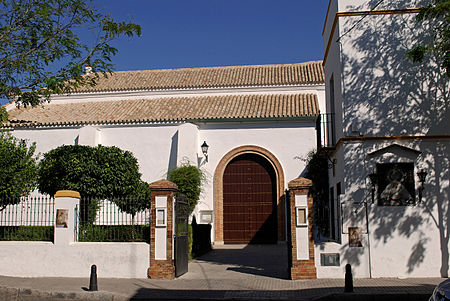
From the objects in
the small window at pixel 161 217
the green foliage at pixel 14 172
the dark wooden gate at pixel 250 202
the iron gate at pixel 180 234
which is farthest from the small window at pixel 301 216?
the dark wooden gate at pixel 250 202

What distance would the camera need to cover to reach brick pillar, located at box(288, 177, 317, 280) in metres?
10.5

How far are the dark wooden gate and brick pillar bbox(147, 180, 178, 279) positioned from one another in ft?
31.5

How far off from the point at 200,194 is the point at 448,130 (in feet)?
39.1

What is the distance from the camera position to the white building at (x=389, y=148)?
10.4m

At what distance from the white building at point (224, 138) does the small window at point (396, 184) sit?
31.3 feet

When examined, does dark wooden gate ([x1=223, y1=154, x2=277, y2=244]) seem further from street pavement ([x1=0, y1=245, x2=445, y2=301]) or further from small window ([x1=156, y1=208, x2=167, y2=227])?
small window ([x1=156, y1=208, x2=167, y2=227])

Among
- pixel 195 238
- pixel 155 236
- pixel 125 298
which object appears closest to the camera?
pixel 125 298

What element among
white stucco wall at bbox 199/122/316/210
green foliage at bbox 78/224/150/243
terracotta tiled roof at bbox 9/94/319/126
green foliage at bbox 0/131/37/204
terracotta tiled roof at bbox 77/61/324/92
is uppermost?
terracotta tiled roof at bbox 77/61/324/92

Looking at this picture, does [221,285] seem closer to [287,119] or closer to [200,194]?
[200,194]

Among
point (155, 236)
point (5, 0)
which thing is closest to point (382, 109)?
point (155, 236)

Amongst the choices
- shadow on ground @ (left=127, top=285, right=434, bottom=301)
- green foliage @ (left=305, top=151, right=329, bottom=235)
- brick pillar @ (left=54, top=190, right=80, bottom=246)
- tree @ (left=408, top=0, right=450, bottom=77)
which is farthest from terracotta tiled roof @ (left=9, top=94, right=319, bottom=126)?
shadow on ground @ (left=127, top=285, right=434, bottom=301)

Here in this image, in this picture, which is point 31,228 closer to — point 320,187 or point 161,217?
point 161,217

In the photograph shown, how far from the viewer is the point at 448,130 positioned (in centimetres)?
1076

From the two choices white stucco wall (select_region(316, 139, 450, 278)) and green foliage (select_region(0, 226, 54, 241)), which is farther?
green foliage (select_region(0, 226, 54, 241))
